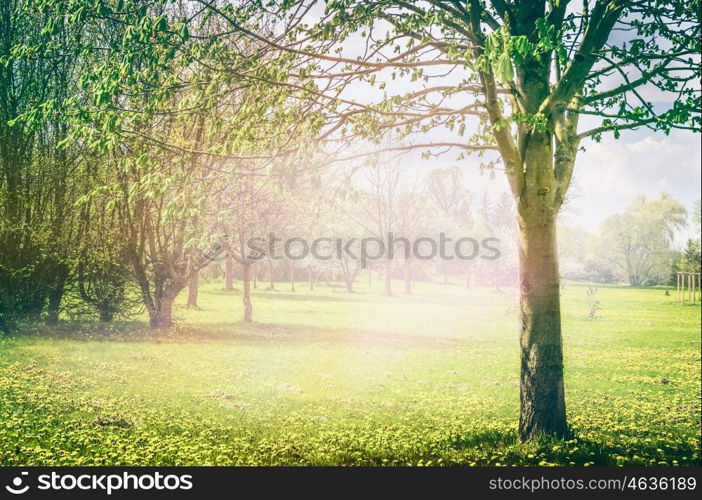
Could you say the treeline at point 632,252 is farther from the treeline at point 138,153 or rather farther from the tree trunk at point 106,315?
the tree trunk at point 106,315

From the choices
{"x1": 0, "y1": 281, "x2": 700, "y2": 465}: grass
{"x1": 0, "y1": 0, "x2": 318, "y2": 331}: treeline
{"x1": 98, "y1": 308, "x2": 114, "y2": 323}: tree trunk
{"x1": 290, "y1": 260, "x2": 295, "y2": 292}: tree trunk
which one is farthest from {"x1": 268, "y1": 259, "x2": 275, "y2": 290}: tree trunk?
{"x1": 98, "y1": 308, "x2": 114, "y2": 323}: tree trunk

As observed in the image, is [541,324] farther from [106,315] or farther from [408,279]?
[408,279]

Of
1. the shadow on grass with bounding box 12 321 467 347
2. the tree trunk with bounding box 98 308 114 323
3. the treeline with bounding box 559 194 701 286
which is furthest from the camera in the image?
the treeline with bounding box 559 194 701 286

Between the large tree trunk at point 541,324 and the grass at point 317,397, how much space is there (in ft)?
1.40

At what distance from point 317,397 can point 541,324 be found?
16.7 ft

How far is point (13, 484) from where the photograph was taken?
→ 19.5 ft

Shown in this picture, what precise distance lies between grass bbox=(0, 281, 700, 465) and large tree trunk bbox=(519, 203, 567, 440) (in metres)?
0.43

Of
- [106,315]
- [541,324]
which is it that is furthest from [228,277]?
[541,324]

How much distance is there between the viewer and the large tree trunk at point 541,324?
6449 millimetres

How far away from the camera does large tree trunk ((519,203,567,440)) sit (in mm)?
6449

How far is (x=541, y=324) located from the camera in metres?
6.48

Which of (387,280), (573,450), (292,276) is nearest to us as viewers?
(573,450)

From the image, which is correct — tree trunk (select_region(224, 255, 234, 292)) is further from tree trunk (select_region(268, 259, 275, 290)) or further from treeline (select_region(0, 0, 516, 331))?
tree trunk (select_region(268, 259, 275, 290))

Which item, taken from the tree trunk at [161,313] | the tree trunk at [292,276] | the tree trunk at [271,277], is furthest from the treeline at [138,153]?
the tree trunk at [292,276]
